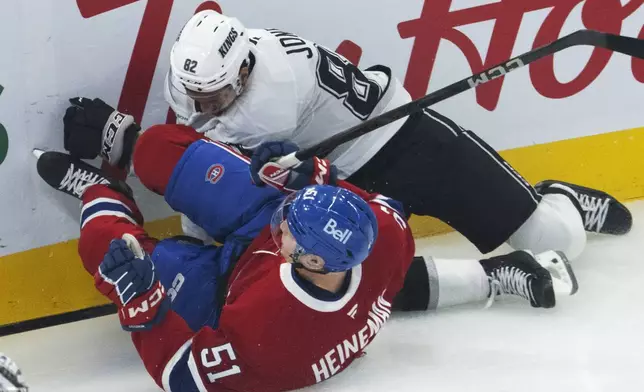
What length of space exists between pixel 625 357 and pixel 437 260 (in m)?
0.55

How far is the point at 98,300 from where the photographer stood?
2762 millimetres

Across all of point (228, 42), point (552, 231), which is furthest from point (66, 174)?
point (552, 231)

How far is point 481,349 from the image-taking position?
2.34 metres

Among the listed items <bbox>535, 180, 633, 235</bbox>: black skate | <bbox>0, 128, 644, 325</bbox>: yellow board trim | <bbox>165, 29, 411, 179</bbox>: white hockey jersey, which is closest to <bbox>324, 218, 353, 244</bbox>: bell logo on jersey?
<bbox>165, 29, 411, 179</bbox>: white hockey jersey

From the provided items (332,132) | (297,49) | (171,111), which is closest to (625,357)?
(332,132)

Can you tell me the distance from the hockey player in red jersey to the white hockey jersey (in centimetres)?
10

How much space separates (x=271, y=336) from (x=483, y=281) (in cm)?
77

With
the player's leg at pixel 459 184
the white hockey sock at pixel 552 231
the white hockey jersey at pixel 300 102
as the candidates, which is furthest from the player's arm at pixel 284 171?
the white hockey sock at pixel 552 231

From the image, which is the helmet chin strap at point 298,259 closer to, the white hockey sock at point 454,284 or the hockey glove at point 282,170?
the hockey glove at point 282,170

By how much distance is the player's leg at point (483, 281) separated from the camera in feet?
8.15

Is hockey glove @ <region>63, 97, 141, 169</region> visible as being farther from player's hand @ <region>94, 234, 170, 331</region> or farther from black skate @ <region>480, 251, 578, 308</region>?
black skate @ <region>480, 251, 578, 308</region>

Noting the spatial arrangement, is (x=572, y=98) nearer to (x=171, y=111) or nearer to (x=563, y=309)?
(x=563, y=309)

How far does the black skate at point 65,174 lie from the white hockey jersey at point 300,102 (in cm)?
29

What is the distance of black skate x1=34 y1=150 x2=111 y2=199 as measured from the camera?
251 cm
